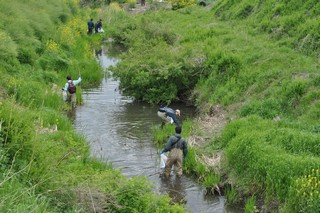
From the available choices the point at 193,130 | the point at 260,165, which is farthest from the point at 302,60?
the point at 260,165

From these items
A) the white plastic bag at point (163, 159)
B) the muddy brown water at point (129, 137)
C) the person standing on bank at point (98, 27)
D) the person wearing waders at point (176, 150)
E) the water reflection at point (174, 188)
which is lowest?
the person standing on bank at point (98, 27)

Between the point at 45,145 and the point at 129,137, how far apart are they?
21.2 feet

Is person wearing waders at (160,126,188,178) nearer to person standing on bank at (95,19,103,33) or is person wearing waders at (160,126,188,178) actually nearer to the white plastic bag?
the white plastic bag

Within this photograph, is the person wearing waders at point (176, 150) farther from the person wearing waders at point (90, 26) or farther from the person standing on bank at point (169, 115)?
the person wearing waders at point (90, 26)

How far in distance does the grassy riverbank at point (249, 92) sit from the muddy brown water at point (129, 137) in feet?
1.61

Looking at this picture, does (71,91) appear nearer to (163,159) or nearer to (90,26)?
(163,159)

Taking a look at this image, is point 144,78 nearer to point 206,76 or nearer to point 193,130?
point 206,76

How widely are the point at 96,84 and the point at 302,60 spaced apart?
9870 millimetres

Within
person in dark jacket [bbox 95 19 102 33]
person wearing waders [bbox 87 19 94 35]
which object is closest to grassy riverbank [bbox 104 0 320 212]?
person wearing waders [bbox 87 19 94 35]

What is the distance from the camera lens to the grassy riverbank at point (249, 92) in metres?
10.4

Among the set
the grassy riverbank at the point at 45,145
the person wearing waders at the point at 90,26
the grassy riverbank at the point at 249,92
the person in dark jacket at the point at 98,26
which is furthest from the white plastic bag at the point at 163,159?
the person in dark jacket at the point at 98,26

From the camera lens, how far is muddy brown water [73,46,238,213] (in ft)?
37.8

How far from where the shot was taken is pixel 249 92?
53.3 ft

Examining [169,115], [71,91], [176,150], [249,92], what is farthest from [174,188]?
[71,91]
